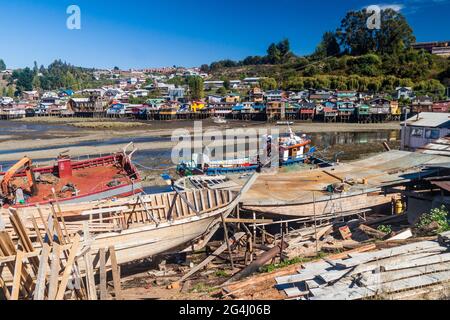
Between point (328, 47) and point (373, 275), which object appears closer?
point (373, 275)

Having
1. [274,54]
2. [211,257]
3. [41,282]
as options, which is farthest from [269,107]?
[274,54]

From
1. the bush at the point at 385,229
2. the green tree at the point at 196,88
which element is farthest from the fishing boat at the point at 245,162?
the green tree at the point at 196,88

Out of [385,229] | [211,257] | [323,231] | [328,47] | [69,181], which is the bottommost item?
[211,257]

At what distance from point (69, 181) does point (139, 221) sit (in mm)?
7677

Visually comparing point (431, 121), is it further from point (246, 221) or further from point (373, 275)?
point (373, 275)

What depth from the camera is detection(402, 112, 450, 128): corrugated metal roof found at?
72.7 feet

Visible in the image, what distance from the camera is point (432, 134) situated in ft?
73.6

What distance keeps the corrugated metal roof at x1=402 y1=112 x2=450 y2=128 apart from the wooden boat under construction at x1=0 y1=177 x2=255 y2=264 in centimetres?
1483

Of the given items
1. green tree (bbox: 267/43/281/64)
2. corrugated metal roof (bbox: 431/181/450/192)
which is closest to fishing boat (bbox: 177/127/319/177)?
corrugated metal roof (bbox: 431/181/450/192)

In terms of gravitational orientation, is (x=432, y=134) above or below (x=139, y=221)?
above

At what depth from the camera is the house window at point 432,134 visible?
72.4ft

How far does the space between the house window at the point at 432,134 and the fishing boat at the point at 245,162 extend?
8.04 m

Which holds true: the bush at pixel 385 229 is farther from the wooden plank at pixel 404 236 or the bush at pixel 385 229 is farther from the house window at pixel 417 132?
the house window at pixel 417 132
